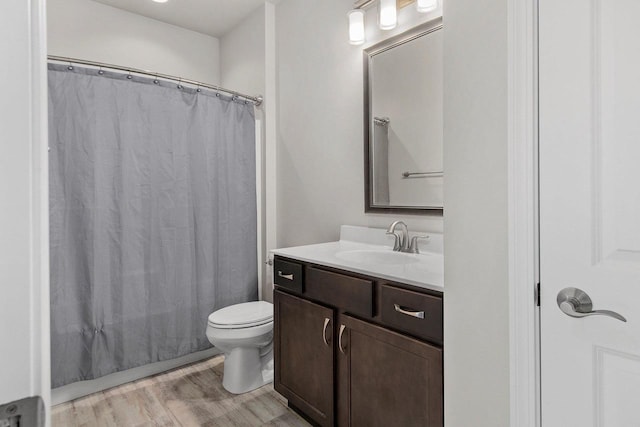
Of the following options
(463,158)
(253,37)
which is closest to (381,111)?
(463,158)

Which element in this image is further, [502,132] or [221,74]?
[221,74]

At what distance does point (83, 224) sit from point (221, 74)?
80.1 inches

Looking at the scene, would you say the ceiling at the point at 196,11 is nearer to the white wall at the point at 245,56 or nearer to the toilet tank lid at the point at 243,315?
the white wall at the point at 245,56

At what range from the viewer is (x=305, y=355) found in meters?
1.82

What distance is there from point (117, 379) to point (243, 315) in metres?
0.90

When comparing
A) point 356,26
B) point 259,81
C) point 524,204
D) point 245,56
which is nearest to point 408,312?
point 524,204

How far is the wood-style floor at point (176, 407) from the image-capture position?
6.29ft

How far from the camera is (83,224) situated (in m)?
2.11

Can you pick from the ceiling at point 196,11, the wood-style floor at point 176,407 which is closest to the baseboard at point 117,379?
the wood-style floor at point 176,407

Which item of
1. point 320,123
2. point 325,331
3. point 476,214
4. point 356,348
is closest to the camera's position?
point 476,214

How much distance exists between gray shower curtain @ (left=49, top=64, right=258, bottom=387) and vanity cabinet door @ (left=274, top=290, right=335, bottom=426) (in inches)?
32.7

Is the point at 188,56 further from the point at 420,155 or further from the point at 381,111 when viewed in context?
the point at 420,155

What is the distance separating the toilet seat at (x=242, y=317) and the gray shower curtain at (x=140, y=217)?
0.33m

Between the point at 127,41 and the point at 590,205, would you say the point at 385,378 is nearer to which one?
the point at 590,205
